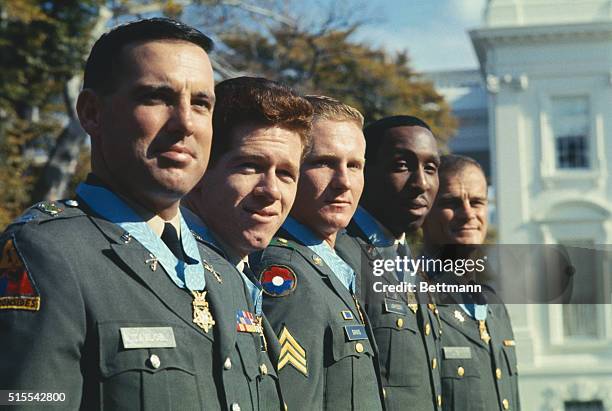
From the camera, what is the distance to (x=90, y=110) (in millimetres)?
2658

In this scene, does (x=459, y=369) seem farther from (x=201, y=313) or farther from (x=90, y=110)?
(x=90, y=110)

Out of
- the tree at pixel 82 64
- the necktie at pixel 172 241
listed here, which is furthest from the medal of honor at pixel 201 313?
the tree at pixel 82 64

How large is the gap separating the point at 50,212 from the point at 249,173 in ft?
2.74

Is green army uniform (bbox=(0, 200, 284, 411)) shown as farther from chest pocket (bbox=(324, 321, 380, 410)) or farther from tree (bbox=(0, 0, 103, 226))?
tree (bbox=(0, 0, 103, 226))

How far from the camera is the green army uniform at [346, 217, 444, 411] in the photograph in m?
4.11

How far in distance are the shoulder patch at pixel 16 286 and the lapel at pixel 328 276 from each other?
1453 mm

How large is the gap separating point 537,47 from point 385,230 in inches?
874

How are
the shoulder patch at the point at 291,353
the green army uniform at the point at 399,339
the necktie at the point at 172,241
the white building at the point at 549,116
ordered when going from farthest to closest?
the white building at the point at 549,116 → the green army uniform at the point at 399,339 → the shoulder patch at the point at 291,353 → the necktie at the point at 172,241

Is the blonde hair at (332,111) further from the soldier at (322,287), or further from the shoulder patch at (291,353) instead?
the shoulder patch at (291,353)

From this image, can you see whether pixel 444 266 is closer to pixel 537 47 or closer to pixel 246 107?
pixel 246 107

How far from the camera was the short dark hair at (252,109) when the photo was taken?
3.30 metres

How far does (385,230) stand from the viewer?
4.51 metres

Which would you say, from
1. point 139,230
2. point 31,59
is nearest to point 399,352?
point 139,230

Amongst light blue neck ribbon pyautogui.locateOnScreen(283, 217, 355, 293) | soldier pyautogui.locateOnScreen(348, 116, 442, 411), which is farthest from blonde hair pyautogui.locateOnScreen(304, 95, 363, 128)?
soldier pyautogui.locateOnScreen(348, 116, 442, 411)
